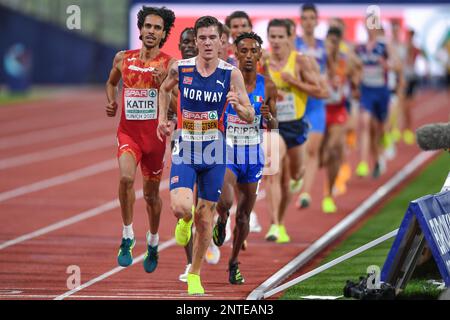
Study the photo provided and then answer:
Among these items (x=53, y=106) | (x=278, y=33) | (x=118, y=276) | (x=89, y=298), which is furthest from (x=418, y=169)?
(x=53, y=106)

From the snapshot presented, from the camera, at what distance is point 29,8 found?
41.8m

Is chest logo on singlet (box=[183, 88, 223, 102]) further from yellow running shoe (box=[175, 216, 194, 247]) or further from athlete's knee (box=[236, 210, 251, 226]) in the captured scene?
athlete's knee (box=[236, 210, 251, 226])

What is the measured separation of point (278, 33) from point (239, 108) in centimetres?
384

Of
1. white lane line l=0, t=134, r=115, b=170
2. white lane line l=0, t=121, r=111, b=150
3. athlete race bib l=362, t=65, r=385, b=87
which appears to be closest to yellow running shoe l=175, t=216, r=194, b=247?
athlete race bib l=362, t=65, r=385, b=87

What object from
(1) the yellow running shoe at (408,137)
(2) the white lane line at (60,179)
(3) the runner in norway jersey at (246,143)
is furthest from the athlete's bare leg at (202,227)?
(1) the yellow running shoe at (408,137)

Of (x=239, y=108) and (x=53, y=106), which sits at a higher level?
(x=239, y=108)

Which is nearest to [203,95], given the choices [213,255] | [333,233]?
[213,255]

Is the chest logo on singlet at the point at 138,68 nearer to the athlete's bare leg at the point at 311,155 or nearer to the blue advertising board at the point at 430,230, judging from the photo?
the blue advertising board at the point at 430,230

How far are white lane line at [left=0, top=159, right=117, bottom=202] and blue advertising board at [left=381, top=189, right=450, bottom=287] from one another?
9.81m

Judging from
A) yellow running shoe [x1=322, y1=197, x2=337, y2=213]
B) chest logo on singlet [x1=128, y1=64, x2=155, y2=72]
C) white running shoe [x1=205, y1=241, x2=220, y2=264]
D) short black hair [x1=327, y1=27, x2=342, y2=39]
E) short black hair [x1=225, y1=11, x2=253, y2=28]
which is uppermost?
short black hair [x1=225, y1=11, x2=253, y2=28]

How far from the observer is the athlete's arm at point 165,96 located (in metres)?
10.1

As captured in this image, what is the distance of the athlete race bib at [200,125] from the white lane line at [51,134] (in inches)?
646

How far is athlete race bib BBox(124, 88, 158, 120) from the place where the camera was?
10.9 m

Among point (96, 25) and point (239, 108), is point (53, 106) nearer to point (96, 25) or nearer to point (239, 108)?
point (96, 25)
